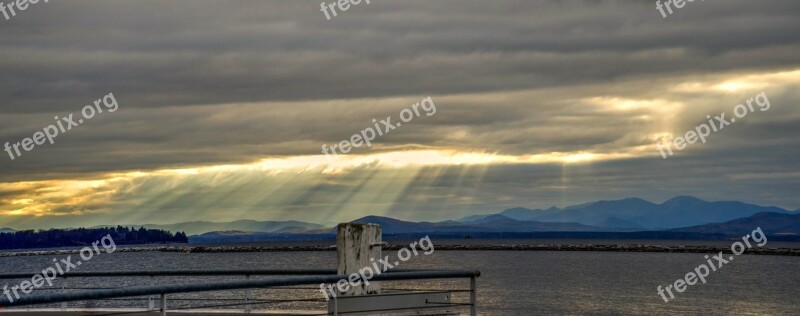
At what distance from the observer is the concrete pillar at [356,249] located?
50.2 ft

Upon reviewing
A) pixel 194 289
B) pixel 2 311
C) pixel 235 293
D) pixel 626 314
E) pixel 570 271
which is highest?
pixel 570 271

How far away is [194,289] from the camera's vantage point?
38.9 feet

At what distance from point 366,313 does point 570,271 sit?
436 ft

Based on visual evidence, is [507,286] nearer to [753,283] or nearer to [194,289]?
[753,283]

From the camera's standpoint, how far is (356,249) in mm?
15367

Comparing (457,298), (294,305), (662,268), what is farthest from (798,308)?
(662,268)

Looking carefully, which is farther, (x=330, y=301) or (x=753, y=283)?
(x=753, y=283)

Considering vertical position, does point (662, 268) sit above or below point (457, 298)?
above

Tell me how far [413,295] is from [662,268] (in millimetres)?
145945

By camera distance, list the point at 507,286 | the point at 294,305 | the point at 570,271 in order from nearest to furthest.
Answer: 1. the point at 294,305
2. the point at 507,286
3. the point at 570,271

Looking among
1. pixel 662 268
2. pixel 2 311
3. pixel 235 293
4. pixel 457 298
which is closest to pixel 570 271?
pixel 662 268

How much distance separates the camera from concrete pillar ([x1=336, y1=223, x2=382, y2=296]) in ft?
50.2

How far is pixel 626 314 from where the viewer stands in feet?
241

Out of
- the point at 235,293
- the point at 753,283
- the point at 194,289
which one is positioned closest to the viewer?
the point at 194,289
